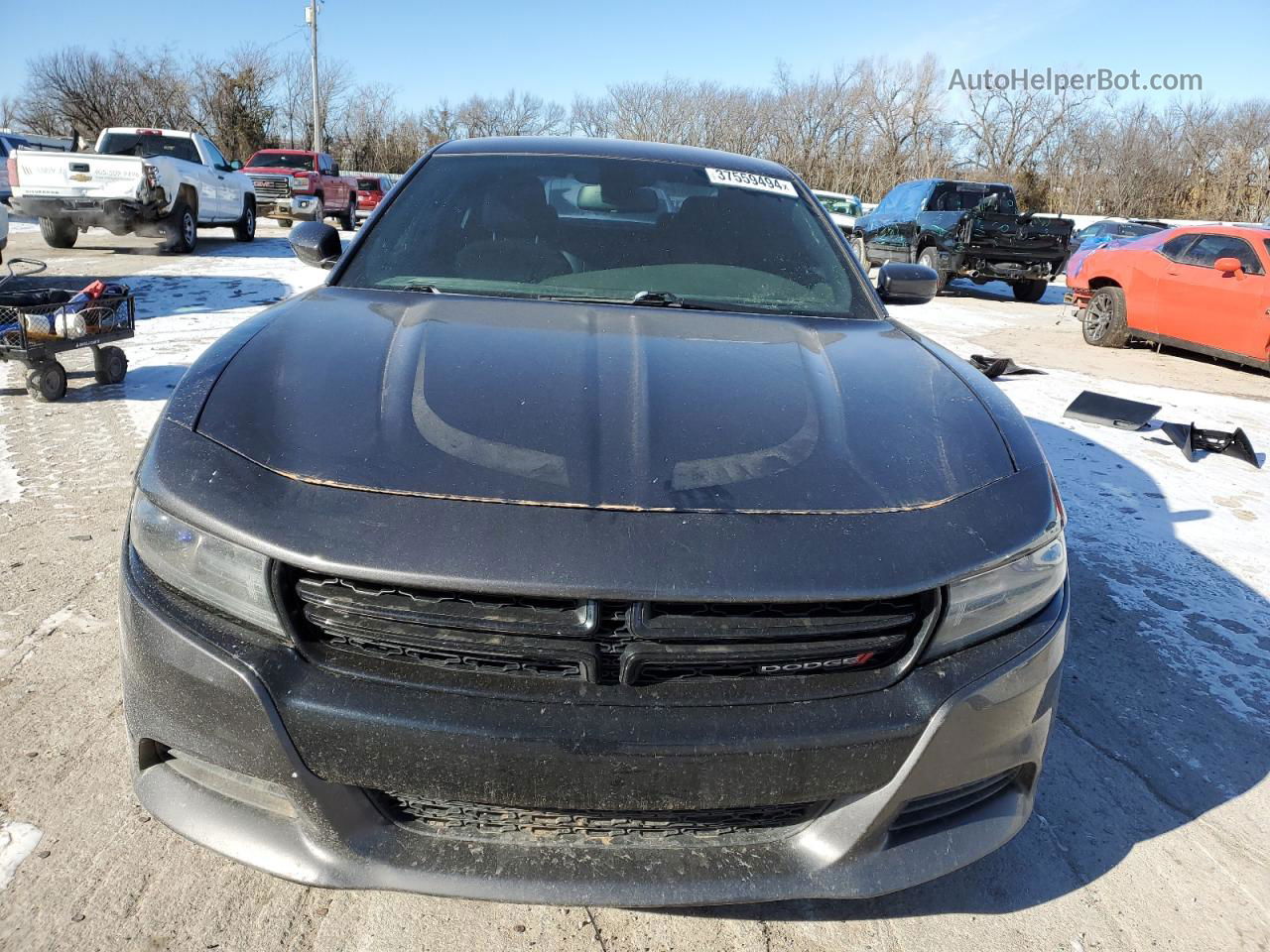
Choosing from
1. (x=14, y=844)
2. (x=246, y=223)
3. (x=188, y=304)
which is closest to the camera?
(x=14, y=844)

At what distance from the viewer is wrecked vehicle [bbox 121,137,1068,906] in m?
1.43

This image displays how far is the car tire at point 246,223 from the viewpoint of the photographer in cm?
1584

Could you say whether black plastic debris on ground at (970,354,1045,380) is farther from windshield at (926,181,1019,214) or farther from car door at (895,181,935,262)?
windshield at (926,181,1019,214)

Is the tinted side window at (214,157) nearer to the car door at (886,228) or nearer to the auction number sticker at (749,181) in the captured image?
the car door at (886,228)

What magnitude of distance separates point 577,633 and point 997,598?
2.51 ft

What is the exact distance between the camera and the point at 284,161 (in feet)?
71.2

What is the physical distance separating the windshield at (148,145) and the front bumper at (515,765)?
48.9 ft

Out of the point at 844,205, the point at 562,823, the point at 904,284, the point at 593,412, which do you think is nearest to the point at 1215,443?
the point at 904,284

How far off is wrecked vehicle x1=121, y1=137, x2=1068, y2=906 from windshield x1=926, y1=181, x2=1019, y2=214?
1392cm

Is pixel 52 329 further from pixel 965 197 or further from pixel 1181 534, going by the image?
pixel 965 197

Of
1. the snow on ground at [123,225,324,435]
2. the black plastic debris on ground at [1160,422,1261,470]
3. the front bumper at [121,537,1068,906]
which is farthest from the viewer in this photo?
the snow on ground at [123,225,324,435]

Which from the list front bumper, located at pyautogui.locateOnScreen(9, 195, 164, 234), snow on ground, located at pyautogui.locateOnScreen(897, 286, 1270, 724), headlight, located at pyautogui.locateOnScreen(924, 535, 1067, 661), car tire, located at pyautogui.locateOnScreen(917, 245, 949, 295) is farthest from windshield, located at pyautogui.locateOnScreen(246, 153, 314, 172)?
headlight, located at pyautogui.locateOnScreen(924, 535, 1067, 661)

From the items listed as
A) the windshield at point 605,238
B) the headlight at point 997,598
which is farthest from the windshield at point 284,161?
the headlight at point 997,598

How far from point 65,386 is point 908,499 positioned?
5394 mm
